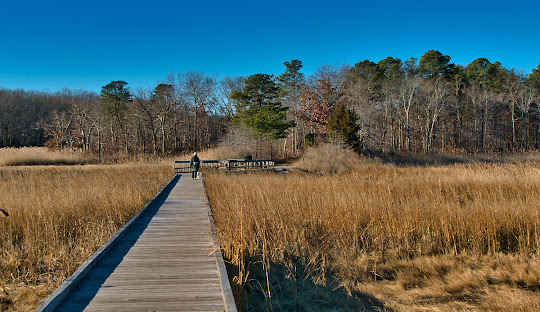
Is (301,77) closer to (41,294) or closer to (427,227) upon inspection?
(427,227)

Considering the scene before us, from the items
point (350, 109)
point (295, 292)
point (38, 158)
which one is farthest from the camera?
point (350, 109)

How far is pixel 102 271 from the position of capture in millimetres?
4129

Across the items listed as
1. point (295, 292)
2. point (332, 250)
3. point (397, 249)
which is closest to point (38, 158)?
point (332, 250)

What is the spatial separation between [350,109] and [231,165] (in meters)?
18.1

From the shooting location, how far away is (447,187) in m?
10.5

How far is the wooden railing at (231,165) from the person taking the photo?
18797 millimetres

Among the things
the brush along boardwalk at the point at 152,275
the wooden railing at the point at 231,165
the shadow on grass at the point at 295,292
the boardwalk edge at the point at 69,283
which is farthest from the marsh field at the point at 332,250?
the wooden railing at the point at 231,165

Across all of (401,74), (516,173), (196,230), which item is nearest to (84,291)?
(196,230)

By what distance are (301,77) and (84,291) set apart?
36.9 meters

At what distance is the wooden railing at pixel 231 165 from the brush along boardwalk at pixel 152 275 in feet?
40.5

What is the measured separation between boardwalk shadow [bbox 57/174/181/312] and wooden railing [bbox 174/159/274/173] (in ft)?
39.1

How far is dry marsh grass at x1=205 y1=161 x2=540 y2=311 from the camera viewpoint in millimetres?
4883

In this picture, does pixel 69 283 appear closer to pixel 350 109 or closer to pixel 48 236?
pixel 48 236

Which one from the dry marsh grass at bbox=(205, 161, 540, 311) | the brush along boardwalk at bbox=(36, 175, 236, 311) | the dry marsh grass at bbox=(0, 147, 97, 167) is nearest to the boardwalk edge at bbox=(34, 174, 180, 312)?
the brush along boardwalk at bbox=(36, 175, 236, 311)
